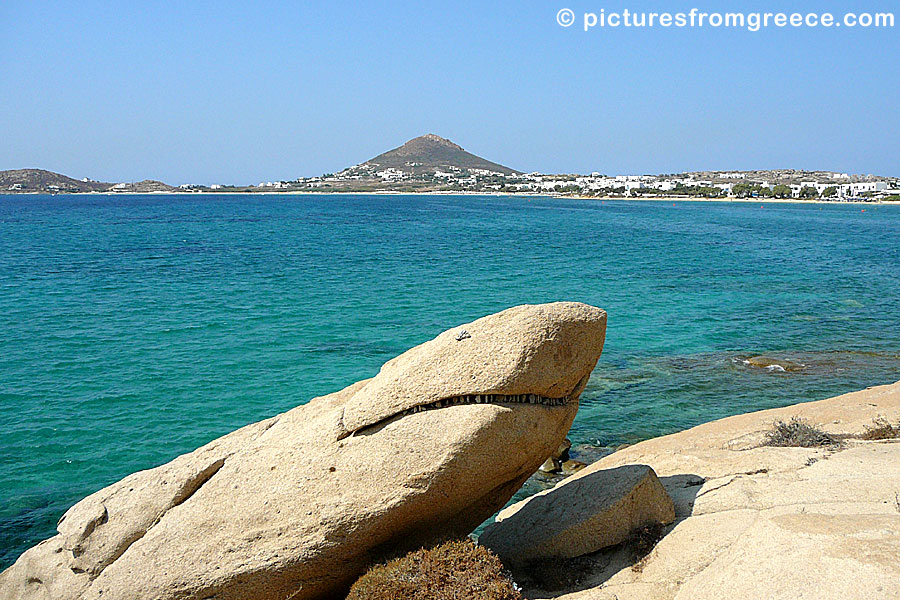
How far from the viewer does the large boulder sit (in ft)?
27.5

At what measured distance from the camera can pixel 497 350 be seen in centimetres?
872

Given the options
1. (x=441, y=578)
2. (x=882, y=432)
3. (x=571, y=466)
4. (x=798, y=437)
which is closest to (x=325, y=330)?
(x=571, y=466)

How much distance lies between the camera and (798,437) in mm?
13078

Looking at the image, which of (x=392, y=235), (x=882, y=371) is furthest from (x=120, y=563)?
(x=392, y=235)

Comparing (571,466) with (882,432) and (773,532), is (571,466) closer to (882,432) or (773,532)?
(882,432)

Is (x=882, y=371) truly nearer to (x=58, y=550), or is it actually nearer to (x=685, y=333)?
Answer: (x=685, y=333)

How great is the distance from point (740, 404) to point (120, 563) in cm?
1685

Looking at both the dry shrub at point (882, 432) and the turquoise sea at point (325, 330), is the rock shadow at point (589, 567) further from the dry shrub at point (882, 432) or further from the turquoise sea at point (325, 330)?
the turquoise sea at point (325, 330)

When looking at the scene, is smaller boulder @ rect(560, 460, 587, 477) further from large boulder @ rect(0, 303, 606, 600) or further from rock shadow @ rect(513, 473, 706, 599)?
large boulder @ rect(0, 303, 606, 600)

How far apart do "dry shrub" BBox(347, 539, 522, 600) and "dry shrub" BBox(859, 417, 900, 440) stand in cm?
879

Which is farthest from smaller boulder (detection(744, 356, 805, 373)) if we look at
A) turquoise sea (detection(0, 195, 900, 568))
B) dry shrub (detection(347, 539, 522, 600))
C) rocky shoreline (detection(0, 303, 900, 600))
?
dry shrub (detection(347, 539, 522, 600))

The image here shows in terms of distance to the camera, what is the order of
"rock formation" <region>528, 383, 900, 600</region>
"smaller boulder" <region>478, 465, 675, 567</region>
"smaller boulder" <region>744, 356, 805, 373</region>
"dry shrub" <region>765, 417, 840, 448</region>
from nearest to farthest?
"rock formation" <region>528, 383, 900, 600</region> → "smaller boulder" <region>478, 465, 675, 567</region> → "dry shrub" <region>765, 417, 840, 448</region> → "smaller boulder" <region>744, 356, 805, 373</region>

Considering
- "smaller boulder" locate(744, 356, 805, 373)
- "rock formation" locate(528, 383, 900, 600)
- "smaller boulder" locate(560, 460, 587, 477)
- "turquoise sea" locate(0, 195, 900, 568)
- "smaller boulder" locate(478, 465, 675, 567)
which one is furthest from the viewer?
"smaller boulder" locate(744, 356, 805, 373)

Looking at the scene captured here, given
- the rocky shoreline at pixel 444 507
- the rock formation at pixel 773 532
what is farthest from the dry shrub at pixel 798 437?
the rocky shoreline at pixel 444 507
